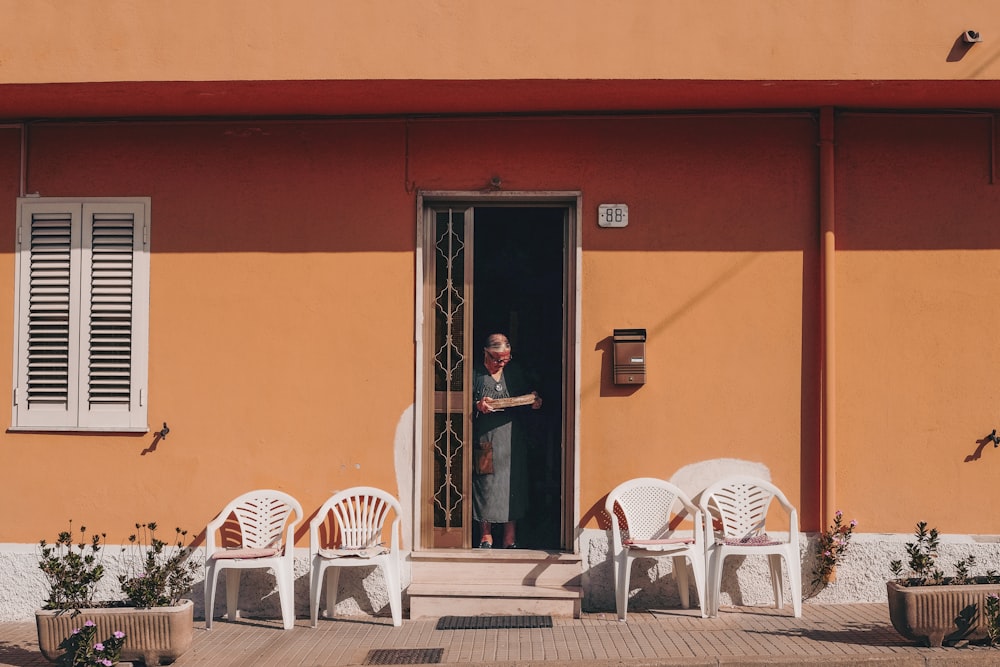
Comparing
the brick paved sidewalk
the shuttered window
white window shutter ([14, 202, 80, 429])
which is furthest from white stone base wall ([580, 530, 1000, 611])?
white window shutter ([14, 202, 80, 429])

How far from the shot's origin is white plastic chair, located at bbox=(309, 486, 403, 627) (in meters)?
7.39

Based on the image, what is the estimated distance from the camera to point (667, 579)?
7.82 meters

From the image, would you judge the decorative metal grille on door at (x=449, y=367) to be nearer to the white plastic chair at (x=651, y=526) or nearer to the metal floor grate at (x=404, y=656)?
the white plastic chair at (x=651, y=526)

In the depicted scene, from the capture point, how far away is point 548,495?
9.08 meters

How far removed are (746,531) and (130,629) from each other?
4.10 m

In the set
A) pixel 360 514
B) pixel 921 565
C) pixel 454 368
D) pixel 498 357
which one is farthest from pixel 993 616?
pixel 360 514

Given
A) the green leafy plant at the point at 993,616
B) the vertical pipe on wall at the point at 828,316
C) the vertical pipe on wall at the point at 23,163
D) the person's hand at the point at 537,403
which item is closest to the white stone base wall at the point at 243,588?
the person's hand at the point at 537,403

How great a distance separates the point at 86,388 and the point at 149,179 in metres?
1.58

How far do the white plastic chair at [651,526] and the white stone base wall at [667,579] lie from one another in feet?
0.52

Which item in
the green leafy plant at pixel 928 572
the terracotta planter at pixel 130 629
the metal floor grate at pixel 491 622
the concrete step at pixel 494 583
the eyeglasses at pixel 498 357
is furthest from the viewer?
the eyeglasses at pixel 498 357

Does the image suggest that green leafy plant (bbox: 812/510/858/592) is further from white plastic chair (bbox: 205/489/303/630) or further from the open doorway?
white plastic chair (bbox: 205/489/303/630)

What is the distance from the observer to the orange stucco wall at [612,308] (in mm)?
7852

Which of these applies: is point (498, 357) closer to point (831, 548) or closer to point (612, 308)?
point (612, 308)
